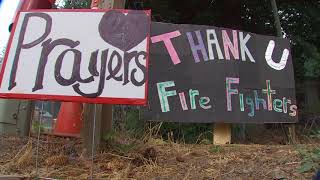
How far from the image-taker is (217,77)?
8.33 meters

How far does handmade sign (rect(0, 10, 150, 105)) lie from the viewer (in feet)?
17.6

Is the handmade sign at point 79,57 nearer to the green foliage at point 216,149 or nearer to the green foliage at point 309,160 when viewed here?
the green foliage at point 309,160

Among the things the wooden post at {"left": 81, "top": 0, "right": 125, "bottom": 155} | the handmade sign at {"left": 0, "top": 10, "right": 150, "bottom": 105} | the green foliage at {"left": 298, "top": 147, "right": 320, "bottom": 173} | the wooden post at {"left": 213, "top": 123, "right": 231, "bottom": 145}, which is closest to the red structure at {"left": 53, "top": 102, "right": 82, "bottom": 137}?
the wooden post at {"left": 81, "top": 0, "right": 125, "bottom": 155}

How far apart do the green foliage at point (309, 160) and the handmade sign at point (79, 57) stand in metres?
2.08

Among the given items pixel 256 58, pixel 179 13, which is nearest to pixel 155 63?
pixel 256 58

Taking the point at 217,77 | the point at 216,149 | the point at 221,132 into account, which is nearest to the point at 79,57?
the point at 216,149

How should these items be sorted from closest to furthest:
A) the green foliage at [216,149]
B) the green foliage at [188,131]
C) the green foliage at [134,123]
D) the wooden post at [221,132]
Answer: the green foliage at [216,149] < the green foliage at [134,123] < the wooden post at [221,132] < the green foliage at [188,131]

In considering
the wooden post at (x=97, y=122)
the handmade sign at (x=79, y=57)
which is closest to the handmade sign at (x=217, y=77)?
the wooden post at (x=97, y=122)

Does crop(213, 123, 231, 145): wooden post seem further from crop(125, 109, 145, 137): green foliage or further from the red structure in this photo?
the red structure

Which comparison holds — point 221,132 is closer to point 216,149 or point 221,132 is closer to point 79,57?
point 216,149

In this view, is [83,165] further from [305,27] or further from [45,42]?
[305,27]

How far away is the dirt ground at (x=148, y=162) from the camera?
6.00 meters

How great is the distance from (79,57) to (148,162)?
61.5 inches

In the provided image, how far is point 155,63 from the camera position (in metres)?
7.96
